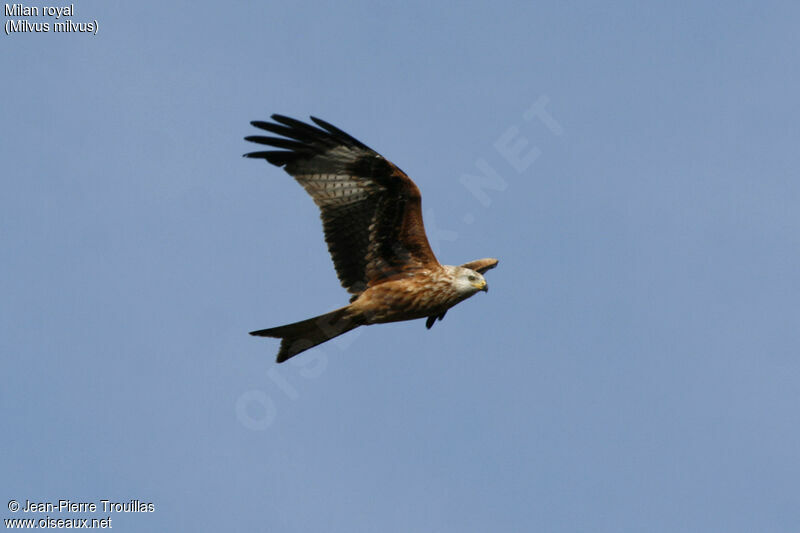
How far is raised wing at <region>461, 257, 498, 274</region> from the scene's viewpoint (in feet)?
58.5

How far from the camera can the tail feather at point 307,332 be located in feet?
51.5

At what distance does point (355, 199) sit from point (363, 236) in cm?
47

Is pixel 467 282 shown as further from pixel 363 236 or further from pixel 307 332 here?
pixel 307 332

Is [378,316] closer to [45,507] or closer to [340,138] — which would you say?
[340,138]

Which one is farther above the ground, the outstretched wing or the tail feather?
the outstretched wing

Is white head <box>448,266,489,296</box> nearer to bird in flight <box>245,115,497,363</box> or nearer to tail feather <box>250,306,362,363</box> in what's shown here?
bird in flight <box>245,115,497,363</box>

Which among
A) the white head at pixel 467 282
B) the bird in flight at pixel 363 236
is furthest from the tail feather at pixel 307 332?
the white head at pixel 467 282

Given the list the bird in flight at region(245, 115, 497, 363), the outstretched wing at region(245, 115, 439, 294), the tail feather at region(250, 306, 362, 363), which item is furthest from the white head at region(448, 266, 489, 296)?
the tail feather at region(250, 306, 362, 363)

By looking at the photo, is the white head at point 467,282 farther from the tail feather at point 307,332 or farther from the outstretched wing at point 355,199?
the tail feather at point 307,332

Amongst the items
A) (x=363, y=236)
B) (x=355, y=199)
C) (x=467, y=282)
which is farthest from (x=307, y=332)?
(x=467, y=282)

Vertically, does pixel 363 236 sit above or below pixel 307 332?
above

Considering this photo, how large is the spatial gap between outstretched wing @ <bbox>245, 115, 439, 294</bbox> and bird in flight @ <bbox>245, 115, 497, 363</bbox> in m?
0.01

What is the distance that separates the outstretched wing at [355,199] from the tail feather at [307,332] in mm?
535

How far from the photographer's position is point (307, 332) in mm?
15836
